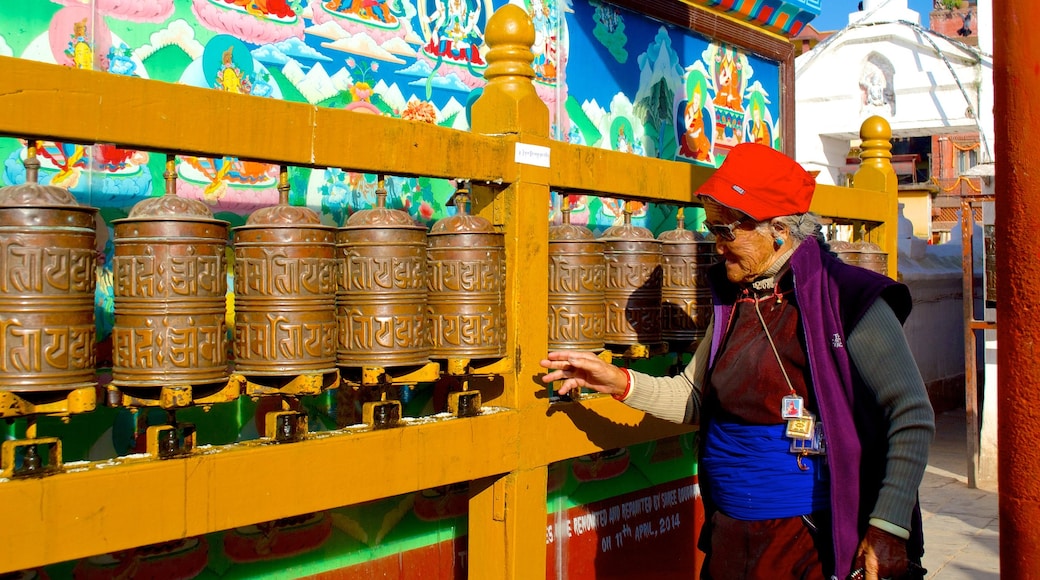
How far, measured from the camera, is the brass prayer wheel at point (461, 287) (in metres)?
3.17

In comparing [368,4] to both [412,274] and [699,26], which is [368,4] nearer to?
[412,274]

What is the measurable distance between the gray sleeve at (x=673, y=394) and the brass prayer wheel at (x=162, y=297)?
1294 mm

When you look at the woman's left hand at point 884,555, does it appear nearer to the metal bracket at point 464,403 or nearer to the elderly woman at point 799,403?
the elderly woman at point 799,403

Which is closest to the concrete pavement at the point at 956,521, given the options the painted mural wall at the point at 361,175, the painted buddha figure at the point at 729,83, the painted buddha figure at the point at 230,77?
the painted mural wall at the point at 361,175

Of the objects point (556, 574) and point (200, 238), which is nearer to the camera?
point (200, 238)

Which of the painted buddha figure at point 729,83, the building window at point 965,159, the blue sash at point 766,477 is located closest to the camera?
the blue sash at point 766,477

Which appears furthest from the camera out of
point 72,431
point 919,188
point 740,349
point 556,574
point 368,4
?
point 919,188

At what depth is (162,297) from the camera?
8.43 feet

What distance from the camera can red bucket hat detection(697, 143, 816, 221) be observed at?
280 centimetres

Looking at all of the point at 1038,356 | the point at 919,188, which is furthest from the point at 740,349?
the point at 919,188

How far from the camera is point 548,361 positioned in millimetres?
3137

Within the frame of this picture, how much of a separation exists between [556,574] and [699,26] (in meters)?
3.24

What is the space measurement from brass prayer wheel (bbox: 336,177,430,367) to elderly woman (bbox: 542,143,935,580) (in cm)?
90

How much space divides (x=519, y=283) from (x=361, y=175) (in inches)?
41.6
